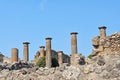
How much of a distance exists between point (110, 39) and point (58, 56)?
132ft

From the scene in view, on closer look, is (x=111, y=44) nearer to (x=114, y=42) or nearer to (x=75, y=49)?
(x=114, y=42)

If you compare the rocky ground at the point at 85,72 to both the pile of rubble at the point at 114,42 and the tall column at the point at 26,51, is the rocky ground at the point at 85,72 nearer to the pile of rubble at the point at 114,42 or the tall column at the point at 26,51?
the pile of rubble at the point at 114,42

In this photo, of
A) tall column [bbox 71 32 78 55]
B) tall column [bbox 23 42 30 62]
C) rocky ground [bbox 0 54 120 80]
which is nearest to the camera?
rocky ground [bbox 0 54 120 80]

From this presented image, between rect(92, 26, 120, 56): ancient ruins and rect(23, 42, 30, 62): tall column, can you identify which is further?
rect(23, 42, 30, 62): tall column

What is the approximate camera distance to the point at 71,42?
3669cm

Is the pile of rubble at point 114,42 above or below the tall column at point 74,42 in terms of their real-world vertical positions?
Answer: below

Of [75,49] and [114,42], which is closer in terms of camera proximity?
[114,42]

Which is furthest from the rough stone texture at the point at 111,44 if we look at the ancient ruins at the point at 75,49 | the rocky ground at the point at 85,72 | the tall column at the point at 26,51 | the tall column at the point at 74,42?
the tall column at the point at 26,51

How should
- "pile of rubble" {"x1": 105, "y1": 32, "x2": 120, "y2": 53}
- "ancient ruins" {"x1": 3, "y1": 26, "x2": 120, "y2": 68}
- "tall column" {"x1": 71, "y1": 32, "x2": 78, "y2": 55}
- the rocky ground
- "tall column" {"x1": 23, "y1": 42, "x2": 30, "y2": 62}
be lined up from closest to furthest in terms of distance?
the rocky ground → "pile of rubble" {"x1": 105, "y1": 32, "x2": 120, "y2": 53} → "ancient ruins" {"x1": 3, "y1": 26, "x2": 120, "y2": 68} → "tall column" {"x1": 71, "y1": 32, "x2": 78, "y2": 55} → "tall column" {"x1": 23, "y1": 42, "x2": 30, "y2": 62}

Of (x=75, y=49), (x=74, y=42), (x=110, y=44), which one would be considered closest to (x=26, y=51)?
(x=74, y=42)

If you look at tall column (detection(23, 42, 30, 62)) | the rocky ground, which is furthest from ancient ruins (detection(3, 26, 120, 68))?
the rocky ground

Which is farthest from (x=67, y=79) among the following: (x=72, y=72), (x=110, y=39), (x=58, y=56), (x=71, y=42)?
(x=58, y=56)

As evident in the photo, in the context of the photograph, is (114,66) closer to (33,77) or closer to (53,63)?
(33,77)

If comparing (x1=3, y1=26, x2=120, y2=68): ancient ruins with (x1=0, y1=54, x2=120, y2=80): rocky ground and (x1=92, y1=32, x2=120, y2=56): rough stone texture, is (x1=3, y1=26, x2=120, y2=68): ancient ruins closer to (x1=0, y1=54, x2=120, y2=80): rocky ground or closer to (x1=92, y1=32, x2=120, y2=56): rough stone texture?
(x1=92, y1=32, x2=120, y2=56): rough stone texture
